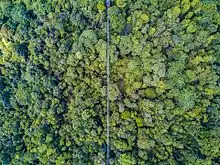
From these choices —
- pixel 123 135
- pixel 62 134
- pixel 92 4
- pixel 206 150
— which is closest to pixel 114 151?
pixel 123 135

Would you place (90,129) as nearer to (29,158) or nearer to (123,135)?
(123,135)

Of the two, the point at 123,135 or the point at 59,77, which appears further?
the point at 59,77

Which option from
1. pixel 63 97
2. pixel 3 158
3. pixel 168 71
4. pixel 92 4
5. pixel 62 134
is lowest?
pixel 3 158

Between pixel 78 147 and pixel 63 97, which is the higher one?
pixel 63 97

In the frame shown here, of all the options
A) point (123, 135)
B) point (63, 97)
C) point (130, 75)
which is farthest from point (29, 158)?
point (130, 75)

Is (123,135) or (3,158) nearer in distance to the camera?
(123,135)

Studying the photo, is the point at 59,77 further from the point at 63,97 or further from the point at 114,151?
the point at 114,151
